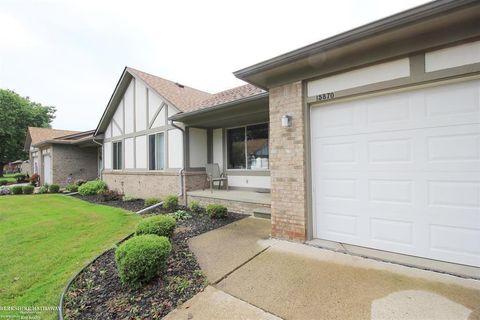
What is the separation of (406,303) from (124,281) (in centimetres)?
340

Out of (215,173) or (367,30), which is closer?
(367,30)

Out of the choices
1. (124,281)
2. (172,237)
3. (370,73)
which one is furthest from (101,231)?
(370,73)

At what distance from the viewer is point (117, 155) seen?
12.2 m

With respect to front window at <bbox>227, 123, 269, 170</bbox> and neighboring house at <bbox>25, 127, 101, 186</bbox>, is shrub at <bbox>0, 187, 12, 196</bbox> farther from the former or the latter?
front window at <bbox>227, 123, 269, 170</bbox>

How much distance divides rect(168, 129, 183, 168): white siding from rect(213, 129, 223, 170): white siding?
4.57 ft

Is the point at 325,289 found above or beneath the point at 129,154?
beneath

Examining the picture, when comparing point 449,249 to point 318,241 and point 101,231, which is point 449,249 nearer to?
point 318,241

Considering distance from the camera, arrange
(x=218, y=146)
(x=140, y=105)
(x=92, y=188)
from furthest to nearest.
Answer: (x=92, y=188) → (x=140, y=105) → (x=218, y=146)

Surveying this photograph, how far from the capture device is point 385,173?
352 cm

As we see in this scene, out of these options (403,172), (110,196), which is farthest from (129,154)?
(403,172)

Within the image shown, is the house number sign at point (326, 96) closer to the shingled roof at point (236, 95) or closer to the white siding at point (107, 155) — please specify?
the shingled roof at point (236, 95)

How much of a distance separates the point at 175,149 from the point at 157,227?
15.9ft

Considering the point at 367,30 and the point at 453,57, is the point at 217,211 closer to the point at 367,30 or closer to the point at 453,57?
the point at 367,30

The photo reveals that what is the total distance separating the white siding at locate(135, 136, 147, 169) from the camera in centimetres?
1024
